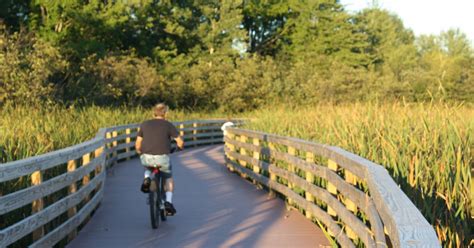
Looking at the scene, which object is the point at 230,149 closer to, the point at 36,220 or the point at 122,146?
the point at 122,146

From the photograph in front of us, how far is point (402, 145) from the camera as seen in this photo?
26.4ft

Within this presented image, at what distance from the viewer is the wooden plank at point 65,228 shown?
22.1 feet

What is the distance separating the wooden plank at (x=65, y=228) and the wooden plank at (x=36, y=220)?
158mm

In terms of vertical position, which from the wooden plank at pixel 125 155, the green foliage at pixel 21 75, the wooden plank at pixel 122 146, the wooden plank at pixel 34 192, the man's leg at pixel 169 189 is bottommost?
the wooden plank at pixel 125 155

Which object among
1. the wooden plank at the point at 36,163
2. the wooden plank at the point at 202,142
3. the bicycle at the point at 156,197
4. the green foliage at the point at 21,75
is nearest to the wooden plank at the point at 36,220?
the wooden plank at the point at 36,163

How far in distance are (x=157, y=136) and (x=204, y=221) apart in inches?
54.4

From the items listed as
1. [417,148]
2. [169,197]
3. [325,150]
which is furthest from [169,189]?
[417,148]

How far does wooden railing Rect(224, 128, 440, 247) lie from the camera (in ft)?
11.8

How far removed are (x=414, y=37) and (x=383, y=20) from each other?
30265 mm

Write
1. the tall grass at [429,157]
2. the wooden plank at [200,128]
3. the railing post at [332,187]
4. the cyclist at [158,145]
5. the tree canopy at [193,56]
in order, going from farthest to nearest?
the tree canopy at [193,56], the wooden plank at [200,128], the cyclist at [158,145], the railing post at [332,187], the tall grass at [429,157]

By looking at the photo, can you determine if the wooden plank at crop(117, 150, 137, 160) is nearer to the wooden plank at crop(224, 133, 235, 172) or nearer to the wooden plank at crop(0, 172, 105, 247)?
the wooden plank at crop(224, 133, 235, 172)

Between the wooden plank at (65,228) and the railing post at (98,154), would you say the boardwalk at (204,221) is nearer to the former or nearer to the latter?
the wooden plank at (65,228)

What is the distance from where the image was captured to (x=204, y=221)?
952cm

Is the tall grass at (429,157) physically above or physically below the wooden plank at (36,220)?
above
